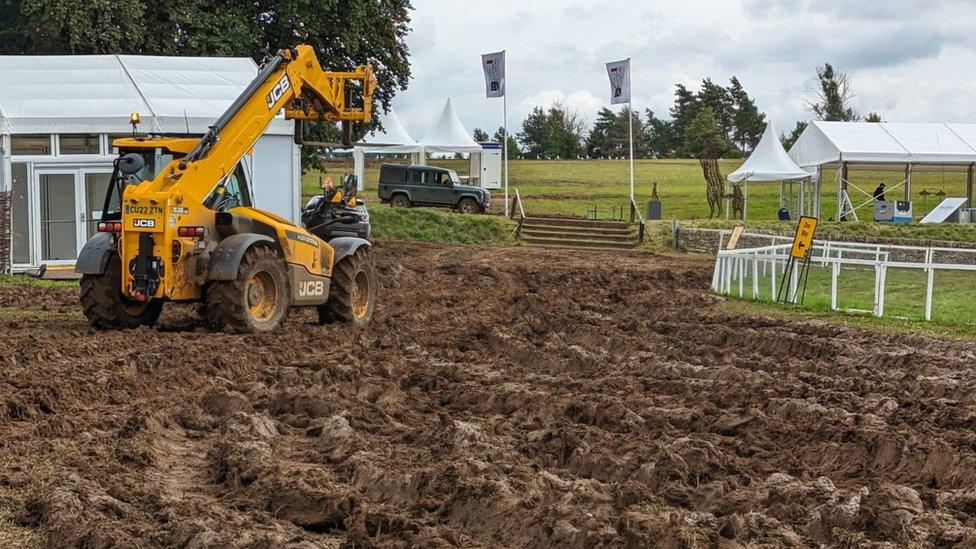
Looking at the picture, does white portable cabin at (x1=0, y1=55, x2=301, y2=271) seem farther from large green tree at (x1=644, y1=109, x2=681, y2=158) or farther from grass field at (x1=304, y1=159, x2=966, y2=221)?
large green tree at (x1=644, y1=109, x2=681, y2=158)

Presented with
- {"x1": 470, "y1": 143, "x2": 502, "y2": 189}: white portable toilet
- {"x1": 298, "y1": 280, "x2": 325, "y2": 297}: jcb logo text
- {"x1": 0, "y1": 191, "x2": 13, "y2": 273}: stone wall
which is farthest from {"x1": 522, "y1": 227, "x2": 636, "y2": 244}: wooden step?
{"x1": 298, "y1": 280, "x2": 325, "y2": 297}: jcb logo text

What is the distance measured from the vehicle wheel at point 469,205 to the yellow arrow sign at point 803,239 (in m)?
24.3

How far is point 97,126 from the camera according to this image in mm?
24578

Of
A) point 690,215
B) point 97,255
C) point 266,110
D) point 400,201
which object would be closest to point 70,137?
point 266,110

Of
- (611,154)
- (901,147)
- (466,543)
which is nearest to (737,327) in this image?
(466,543)

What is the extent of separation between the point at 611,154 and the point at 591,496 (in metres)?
92.4

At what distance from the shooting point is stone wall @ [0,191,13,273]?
79.8 feet

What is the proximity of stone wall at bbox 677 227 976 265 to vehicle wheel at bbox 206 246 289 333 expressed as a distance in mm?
18438

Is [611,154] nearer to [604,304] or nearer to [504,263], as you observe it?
[504,263]

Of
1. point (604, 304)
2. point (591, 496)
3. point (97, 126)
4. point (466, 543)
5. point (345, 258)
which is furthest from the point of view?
point (97, 126)

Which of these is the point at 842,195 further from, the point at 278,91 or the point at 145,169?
the point at 145,169

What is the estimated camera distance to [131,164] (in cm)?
1445

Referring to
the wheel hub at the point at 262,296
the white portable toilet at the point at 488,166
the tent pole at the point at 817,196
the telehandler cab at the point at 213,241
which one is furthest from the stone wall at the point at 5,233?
the white portable toilet at the point at 488,166

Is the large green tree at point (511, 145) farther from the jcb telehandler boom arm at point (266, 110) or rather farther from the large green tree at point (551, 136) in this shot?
the jcb telehandler boom arm at point (266, 110)
